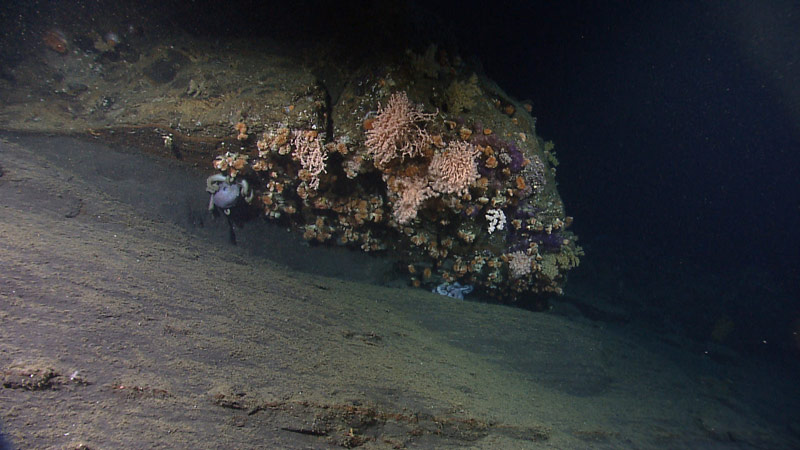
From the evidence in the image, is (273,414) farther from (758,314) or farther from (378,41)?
(758,314)

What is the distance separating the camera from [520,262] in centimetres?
562

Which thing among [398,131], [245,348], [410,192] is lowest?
[245,348]

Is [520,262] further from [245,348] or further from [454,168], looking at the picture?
[245,348]

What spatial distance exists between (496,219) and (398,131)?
2028mm

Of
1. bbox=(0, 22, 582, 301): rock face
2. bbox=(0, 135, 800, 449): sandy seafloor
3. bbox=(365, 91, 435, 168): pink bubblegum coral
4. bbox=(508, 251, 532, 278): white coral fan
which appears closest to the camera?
bbox=(0, 135, 800, 449): sandy seafloor

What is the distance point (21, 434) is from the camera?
1.54 meters

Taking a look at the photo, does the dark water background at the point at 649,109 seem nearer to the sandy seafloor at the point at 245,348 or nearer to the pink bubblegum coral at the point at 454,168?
the pink bubblegum coral at the point at 454,168

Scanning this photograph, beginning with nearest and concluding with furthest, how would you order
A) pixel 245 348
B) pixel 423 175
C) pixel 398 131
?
pixel 245 348 < pixel 398 131 < pixel 423 175

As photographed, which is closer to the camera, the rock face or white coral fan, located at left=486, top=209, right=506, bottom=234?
the rock face

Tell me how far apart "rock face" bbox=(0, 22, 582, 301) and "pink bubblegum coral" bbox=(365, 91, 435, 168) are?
16 mm

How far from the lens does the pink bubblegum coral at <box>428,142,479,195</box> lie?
4.41 metres

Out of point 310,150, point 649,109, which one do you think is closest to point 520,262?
point 310,150

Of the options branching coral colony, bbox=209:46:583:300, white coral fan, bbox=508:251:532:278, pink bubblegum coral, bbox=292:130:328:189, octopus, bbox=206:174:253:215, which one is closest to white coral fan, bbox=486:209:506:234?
branching coral colony, bbox=209:46:583:300

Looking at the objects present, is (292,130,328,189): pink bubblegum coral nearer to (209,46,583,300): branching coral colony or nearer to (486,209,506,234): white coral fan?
(209,46,583,300): branching coral colony
